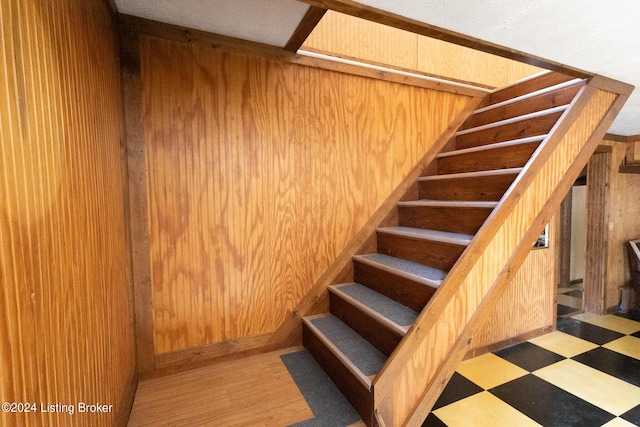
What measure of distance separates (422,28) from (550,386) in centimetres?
273

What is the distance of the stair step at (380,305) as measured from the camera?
64.3 inches

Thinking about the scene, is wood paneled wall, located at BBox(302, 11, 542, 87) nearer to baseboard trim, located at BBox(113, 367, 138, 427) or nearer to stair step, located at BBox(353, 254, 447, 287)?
stair step, located at BBox(353, 254, 447, 287)

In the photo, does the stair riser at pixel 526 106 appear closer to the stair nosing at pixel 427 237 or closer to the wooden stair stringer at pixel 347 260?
the wooden stair stringer at pixel 347 260

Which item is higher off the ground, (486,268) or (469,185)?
(469,185)

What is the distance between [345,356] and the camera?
1.68 meters

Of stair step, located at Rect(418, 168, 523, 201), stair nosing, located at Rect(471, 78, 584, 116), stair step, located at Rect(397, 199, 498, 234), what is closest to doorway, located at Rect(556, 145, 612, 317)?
stair nosing, located at Rect(471, 78, 584, 116)

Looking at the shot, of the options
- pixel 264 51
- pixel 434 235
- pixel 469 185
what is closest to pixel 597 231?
pixel 469 185

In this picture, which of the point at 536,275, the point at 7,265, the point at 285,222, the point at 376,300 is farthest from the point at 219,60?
the point at 536,275

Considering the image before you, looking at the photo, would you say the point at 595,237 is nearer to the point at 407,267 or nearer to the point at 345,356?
the point at 407,267

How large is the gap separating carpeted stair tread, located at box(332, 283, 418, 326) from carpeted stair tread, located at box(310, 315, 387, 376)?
0.69ft

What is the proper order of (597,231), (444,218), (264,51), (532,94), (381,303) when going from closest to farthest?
(381,303)
(264,51)
(444,218)
(532,94)
(597,231)

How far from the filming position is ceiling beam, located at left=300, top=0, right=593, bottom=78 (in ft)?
3.90

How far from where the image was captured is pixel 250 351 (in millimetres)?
2080

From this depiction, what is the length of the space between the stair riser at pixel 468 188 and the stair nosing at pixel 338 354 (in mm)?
1295
